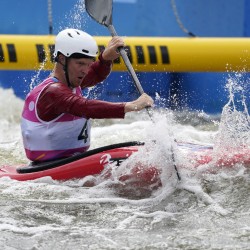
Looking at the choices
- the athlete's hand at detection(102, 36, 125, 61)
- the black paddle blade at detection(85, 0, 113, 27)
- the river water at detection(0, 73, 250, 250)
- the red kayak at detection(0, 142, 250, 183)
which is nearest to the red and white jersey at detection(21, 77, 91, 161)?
the red kayak at detection(0, 142, 250, 183)

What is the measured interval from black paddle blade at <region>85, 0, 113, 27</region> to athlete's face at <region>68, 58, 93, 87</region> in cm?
54

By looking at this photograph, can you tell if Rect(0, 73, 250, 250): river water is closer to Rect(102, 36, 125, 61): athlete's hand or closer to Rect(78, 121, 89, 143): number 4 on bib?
Rect(78, 121, 89, 143): number 4 on bib

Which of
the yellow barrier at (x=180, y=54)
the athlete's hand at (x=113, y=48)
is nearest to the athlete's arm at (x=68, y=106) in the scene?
the athlete's hand at (x=113, y=48)

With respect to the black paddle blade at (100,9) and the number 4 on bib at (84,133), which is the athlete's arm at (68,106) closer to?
the number 4 on bib at (84,133)

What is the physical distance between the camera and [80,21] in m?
7.77

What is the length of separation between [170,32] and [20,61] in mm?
2289

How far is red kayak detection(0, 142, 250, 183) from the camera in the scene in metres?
4.39

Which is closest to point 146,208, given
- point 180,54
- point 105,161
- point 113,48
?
point 105,161

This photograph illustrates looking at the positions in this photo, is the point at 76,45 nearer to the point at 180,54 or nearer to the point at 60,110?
the point at 60,110

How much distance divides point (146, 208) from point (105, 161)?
17.3 inches

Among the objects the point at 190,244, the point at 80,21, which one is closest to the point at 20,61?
the point at 80,21

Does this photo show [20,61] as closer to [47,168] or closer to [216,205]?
[47,168]

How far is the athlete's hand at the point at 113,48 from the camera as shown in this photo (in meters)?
4.71

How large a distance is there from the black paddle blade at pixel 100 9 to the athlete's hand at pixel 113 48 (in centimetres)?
22
